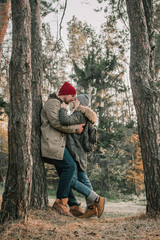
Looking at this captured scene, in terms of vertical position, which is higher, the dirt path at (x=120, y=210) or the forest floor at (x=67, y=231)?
the forest floor at (x=67, y=231)

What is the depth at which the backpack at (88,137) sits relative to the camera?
411 centimetres

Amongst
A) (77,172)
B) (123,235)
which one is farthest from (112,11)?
(123,235)

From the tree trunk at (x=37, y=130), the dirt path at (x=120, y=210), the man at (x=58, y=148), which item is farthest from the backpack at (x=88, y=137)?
the dirt path at (x=120, y=210)

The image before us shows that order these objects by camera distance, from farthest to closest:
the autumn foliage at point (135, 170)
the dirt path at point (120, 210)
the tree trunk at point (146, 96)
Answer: the autumn foliage at point (135, 170)
the dirt path at point (120, 210)
the tree trunk at point (146, 96)

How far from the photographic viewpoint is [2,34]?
5.96 metres

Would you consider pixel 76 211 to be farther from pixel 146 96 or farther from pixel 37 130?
pixel 146 96

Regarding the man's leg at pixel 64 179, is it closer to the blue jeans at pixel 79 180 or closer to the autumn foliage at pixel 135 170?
the blue jeans at pixel 79 180

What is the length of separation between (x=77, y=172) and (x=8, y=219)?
1.73m

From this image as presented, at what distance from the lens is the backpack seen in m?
4.11

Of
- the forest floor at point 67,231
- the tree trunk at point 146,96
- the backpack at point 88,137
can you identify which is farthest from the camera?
the backpack at point 88,137

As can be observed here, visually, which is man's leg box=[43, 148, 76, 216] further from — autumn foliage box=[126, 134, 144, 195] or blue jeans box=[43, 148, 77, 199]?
autumn foliage box=[126, 134, 144, 195]

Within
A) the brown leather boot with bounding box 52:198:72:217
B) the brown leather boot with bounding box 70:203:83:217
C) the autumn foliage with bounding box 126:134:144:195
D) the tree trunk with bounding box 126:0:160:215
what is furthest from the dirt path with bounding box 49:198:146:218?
the autumn foliage with bounding box 126:134:144:195

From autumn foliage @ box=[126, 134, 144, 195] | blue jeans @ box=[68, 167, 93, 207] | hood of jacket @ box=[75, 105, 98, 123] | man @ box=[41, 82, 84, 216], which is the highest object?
hood of jacket @ box=[75, 105, 98, 123]

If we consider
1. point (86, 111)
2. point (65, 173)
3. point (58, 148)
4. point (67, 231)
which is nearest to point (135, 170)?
point (86, 111)
